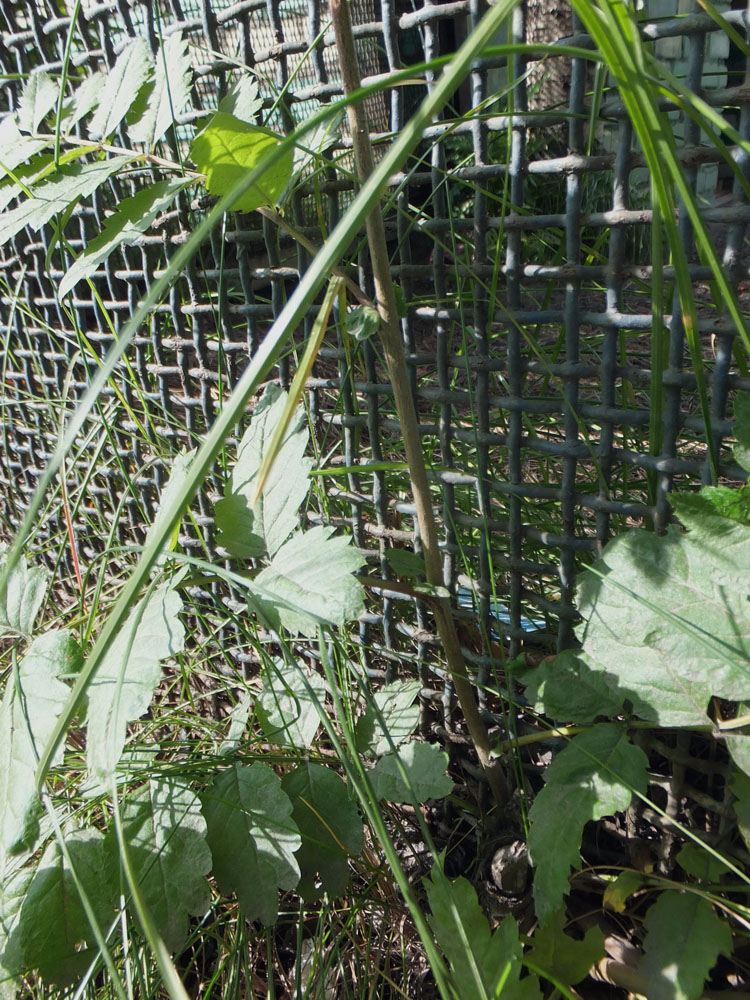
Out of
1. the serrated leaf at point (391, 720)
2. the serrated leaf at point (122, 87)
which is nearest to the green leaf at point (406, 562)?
the serrated leaf at point (391, 720)

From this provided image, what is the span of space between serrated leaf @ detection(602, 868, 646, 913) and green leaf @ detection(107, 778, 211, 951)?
0.37m

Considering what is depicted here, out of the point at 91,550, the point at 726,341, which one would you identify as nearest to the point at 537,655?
the point at 726,341

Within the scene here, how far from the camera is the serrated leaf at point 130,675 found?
538 millimetres

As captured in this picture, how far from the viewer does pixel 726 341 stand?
588mm

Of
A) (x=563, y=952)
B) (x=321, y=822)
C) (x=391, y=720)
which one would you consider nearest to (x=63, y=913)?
(x=321, y=822)

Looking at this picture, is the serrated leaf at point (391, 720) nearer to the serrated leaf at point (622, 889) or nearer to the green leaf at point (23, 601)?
the serrated leaf at point (622, 889)

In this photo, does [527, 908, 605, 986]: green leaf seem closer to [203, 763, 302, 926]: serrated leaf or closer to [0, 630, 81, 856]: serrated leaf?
[203, 763, 302, 926]: serrated leaf

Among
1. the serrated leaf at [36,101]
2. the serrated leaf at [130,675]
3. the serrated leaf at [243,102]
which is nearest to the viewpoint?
the serrated leaf at [130,675]

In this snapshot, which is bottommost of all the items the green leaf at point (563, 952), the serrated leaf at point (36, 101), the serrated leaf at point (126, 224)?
the green leaf at point (563, 952)

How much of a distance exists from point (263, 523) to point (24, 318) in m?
0.83

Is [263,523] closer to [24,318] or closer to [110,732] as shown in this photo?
[110,732]

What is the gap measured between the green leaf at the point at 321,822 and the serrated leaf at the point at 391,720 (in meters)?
0.05

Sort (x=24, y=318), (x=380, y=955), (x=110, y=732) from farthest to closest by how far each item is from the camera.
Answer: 1. (x=24, y=318)
2. (x=380, y=955)
3. (x=110, y=732)

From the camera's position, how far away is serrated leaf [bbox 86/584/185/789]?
0.54m
